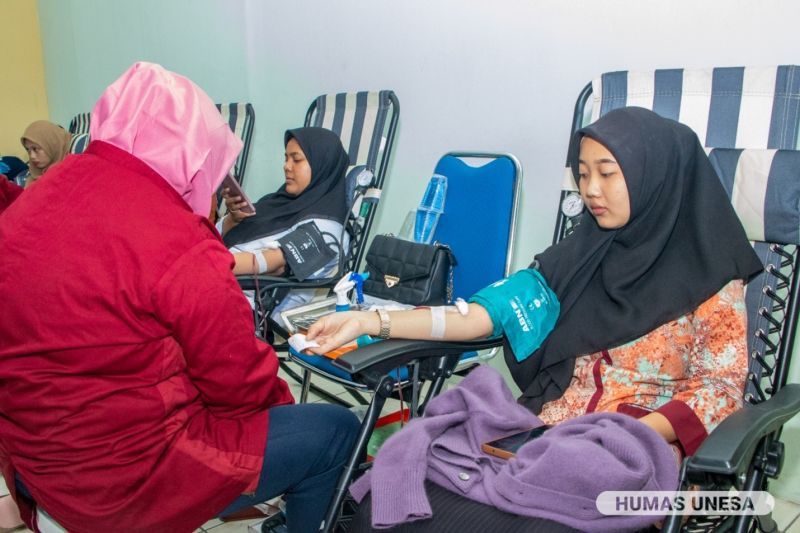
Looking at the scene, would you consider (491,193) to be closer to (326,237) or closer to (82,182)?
(326,237)

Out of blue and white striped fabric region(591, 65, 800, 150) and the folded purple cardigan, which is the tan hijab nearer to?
blue and white striped fabric region(591, 65, 800, 150)

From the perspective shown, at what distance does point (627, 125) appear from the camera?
1.38 meters

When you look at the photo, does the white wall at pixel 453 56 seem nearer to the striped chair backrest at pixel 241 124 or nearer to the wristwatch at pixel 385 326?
the striped chair backrest at pixel 241 124

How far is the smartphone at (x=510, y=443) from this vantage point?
45.1 inches

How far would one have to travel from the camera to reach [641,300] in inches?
54.7

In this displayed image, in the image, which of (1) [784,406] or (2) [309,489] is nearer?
(1) [784,406]

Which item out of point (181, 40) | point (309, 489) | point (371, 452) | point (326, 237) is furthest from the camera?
point (181, 40)

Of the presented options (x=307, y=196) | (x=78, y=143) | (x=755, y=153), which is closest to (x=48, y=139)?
(x=78, y=143)

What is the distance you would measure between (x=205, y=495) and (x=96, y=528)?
0.19 meters

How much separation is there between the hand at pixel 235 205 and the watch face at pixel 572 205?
3.80 ft

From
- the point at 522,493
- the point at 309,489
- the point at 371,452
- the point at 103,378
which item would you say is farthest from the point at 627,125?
the point at 371,452

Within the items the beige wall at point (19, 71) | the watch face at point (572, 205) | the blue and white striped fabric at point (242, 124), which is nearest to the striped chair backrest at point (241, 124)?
the blue and white striped fabric at point (242, 124)

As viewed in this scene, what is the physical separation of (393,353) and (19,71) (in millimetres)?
5724

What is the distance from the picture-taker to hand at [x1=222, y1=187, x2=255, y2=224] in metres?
2.41
